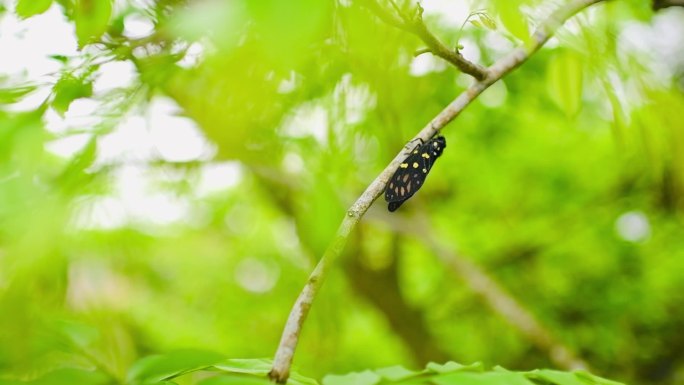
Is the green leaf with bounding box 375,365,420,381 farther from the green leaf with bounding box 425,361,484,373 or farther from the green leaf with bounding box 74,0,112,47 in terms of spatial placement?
the green leaf with bounding box 74,0,112,47

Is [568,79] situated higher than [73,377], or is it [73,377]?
[568,79]

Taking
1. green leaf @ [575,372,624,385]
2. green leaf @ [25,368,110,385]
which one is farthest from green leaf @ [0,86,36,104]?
green leaf @ [575,372,624,385]

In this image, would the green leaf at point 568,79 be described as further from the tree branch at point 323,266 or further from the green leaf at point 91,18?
the green leaf at point 91,18

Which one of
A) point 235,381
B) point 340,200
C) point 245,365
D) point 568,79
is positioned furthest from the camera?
point 340,200

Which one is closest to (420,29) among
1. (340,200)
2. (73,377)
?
(73,377)

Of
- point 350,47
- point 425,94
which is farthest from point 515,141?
point 350,47

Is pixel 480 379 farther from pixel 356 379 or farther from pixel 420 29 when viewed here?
pixel 420 29

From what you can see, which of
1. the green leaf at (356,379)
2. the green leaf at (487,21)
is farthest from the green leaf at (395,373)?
the green leaf at (487,21)
